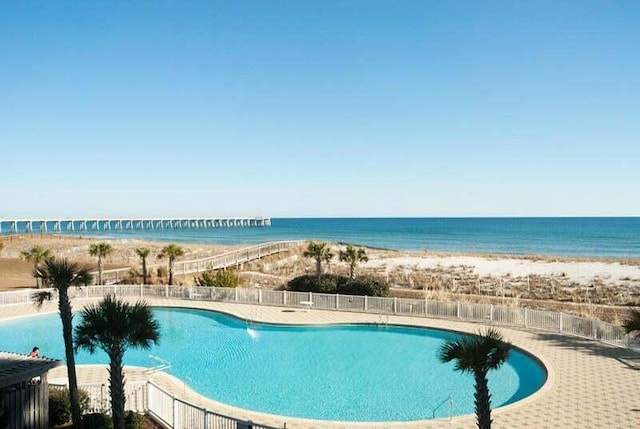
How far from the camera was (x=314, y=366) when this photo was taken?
643 inches

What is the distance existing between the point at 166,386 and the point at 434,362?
8329mm

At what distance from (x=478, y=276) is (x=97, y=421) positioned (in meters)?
28.5

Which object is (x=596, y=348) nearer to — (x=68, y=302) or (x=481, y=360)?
(x=481, y=360)

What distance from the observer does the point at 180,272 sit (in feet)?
108

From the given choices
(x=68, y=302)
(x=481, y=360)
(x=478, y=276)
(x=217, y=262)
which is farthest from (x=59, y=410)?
(x=478, y=276)

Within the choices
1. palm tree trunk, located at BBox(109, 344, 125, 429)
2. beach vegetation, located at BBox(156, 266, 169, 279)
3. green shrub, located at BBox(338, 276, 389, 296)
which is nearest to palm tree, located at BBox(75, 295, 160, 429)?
palm tree trunk, located at BBox(109, 344, 125, 429)

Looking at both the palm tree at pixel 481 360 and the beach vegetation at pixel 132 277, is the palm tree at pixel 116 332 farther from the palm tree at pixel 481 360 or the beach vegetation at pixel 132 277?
the beach vegetation at pixel 132 277

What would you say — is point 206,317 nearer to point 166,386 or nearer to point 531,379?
point 166,386

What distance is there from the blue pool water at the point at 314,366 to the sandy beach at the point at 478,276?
7.85 metres

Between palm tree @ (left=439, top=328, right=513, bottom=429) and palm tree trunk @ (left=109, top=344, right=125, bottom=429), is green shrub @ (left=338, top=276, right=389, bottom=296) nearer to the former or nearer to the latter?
palm tree trunk @ (left=109, top=344, right=125, bottom=429)

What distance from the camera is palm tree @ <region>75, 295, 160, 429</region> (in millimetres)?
8914

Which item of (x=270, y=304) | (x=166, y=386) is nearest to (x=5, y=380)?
(x=166, y=386)

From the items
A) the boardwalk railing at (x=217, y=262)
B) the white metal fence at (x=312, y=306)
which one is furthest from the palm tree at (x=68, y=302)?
the boardwalk railing at (x=217, y=262)

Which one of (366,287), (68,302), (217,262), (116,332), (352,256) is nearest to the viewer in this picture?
(116,332)
